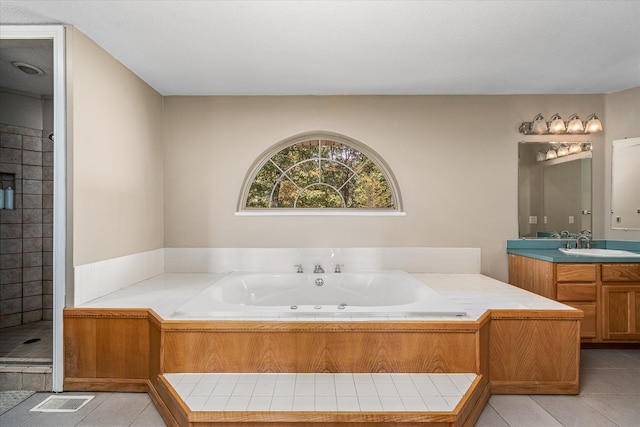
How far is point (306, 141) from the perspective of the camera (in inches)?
144

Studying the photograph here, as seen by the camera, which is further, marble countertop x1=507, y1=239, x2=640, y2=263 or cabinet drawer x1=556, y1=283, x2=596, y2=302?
marble countertop x1=507, y1=239, x2=640, y2=263

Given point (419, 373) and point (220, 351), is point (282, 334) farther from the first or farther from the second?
Answer: point (419, 373)

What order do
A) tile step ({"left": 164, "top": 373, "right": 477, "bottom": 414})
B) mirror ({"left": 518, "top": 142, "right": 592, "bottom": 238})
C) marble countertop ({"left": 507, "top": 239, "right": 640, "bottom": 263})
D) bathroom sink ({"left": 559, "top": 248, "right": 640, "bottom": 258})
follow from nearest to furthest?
tile step ({"left": 164, "top": 373, "right": 477, "bottom": 414})
bathroom sink ({"left": 559, "top": 248, "right": 640, "bottom": 258})
marble countertop ({"left": 507, "top": 239, "right": 640, "bottom": 263})
mirror ({"left": 518, "top": 142, "right": 592, "bottom": 238})

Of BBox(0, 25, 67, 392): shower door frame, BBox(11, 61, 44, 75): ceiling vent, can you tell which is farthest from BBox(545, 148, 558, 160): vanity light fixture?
BBox(11, 61, 44, 75): ceiling vent

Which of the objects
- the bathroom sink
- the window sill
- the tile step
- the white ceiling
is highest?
the white ceiling

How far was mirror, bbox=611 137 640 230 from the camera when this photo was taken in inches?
131

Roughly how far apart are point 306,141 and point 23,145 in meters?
2.50

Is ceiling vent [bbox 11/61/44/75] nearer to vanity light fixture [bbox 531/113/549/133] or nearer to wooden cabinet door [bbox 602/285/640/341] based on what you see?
vanity light fixture [bbox 531/113/549/133]

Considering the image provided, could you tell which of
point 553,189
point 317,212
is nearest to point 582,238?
point 553,189

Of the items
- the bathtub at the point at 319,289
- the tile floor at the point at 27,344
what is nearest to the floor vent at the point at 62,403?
the tile floor at the point at 27,344

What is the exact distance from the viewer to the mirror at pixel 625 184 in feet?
10.9

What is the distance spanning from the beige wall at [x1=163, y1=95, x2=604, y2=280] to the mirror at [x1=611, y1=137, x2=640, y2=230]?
0.43 ft

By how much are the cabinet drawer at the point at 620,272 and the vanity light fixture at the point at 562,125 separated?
1263mm

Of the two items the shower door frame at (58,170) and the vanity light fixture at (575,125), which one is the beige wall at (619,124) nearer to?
the vanity light fixture at (575,125)
